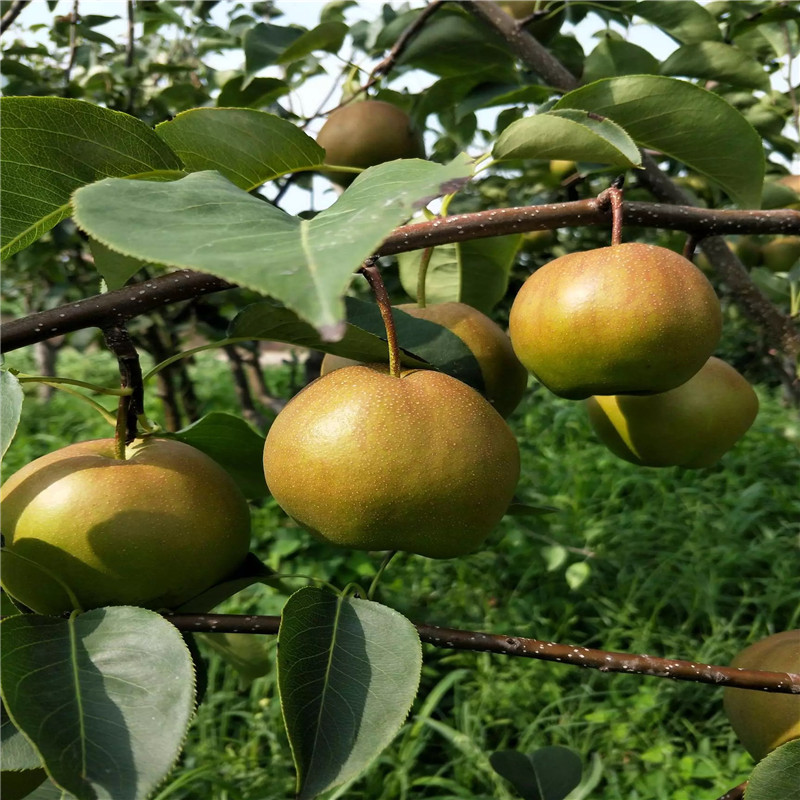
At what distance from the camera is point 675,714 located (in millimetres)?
2184

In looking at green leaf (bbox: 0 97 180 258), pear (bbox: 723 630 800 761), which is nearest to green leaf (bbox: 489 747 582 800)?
pear (bbox: 723 630 800 761)

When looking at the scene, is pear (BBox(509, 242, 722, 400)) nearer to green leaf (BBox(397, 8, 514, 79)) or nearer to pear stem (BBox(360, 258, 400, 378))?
pear stem (BBox(360, 258, 400, 378))

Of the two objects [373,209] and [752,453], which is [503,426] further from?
[752,453]

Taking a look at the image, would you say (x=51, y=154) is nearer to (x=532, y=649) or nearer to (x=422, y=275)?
(x=422, y=275)

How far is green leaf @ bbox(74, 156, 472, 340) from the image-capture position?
392 mm

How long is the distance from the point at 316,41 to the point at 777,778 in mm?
1501

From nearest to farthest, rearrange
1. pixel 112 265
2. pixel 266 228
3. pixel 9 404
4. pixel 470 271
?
pixel 266 228
pixel 9 404
pixel 112 265
pixel 470 271

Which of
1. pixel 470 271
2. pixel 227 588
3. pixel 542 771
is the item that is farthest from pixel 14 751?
pixel 470 271

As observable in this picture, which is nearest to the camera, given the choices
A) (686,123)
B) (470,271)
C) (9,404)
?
(9,404)

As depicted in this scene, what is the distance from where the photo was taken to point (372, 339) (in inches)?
29.4

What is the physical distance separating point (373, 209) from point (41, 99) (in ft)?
1.23

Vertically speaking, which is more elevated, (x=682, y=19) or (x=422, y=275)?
(x=682, y=19)

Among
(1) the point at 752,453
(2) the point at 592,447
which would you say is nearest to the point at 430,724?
(2) the point at 592,447

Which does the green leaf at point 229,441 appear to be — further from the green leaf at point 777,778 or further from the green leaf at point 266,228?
the green leaf at point 777,778
